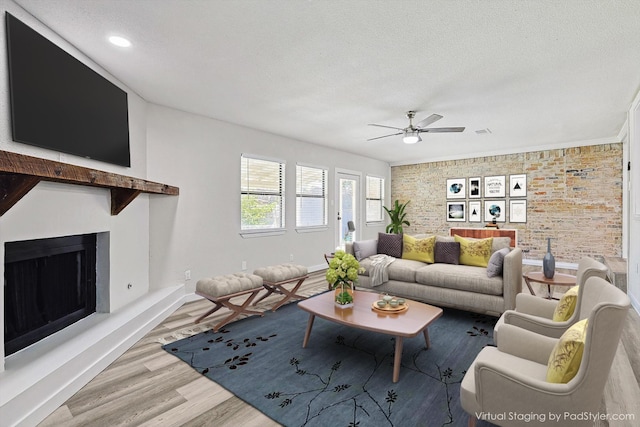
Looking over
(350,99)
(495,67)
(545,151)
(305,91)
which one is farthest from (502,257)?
(545,151)

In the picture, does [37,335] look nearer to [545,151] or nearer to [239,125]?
[239,125]

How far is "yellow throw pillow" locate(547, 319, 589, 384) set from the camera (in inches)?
Result: 51.0

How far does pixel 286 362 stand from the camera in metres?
2.54

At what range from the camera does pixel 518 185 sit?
22.5 ft

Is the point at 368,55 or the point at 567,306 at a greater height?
the point at 368,55

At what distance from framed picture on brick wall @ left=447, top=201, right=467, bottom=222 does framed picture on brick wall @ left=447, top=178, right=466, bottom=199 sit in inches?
6.8

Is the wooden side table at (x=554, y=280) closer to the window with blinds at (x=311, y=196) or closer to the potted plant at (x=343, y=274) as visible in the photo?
the potted plant at (x=343, y=274)

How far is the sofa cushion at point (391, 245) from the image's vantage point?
4.67 meters

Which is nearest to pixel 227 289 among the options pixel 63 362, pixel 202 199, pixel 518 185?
pixel 63 362

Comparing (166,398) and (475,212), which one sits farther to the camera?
(475,212)

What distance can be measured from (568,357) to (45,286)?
342 centimetres

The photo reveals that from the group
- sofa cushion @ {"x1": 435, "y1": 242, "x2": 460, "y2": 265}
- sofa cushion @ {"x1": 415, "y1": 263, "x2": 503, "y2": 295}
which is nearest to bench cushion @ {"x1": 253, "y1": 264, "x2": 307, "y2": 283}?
sofa cushion @ {"x1": 415, "y1": 263, "x2": 503, "y2": 295}

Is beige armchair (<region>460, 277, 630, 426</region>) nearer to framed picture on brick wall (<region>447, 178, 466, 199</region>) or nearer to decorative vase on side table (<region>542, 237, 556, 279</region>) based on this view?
decorative vase on side table (<region>542, 237, 556, 279</region>)

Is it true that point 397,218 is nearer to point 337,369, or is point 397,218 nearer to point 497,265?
point 497,265
